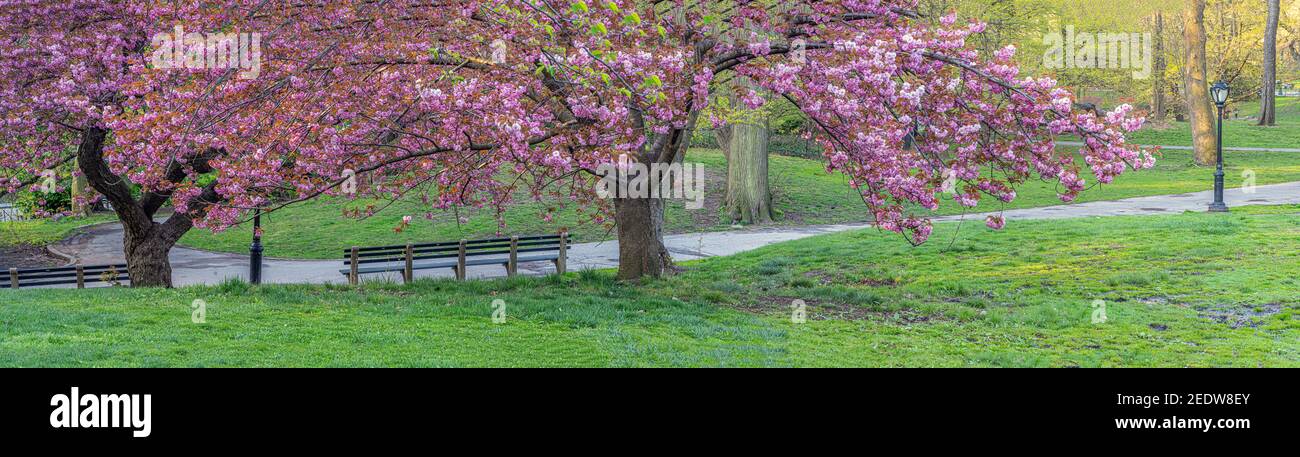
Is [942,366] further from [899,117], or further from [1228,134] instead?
[1228,134]

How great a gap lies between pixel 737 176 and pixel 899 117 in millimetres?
16729

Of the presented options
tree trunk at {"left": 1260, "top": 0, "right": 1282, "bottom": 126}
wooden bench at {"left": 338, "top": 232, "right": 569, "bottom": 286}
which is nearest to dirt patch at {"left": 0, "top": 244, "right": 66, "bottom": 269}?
wooden bench at {"left": 338, "top": 232, "right": 569, "bottom": 286}

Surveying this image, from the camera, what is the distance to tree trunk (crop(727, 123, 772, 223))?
26062mm

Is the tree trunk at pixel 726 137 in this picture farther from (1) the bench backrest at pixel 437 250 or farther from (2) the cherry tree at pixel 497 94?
(2) the cherry tree at pixel 497 94

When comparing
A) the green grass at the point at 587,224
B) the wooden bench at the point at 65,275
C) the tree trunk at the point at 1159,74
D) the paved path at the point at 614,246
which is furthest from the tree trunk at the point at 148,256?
the tree trunk at the point at 1159,74

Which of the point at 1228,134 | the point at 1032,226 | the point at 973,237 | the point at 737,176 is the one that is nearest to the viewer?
the point at 973,237

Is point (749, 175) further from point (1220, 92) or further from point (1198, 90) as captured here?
point (1198, 90)

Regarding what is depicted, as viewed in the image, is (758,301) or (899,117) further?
(758,301)

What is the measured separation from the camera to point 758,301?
1151cm

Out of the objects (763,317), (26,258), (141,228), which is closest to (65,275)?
(141,228)

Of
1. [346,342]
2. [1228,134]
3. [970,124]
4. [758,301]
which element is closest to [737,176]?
[758,301]

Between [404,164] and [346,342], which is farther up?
[404,164]

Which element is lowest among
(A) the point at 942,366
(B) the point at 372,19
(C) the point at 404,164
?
(A) the point at 942,366

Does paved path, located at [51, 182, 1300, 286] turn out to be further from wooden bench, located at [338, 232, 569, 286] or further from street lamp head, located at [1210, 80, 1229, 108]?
street lamp head, located at [1210, 80, 1229, 108]
